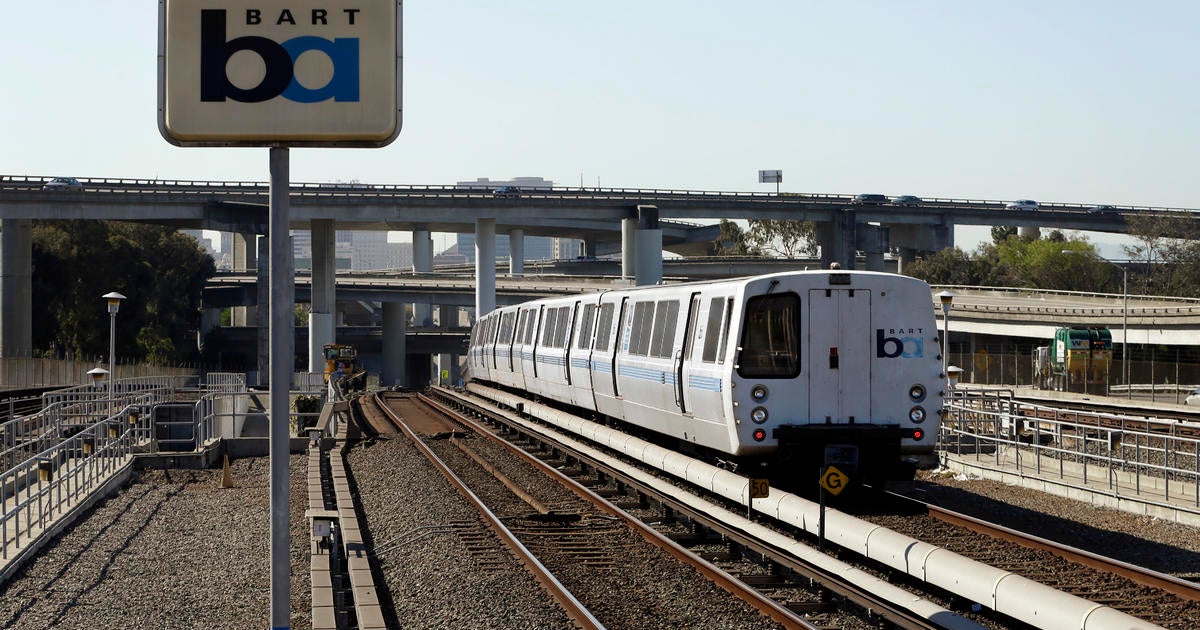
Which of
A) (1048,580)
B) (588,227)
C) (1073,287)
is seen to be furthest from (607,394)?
(588,227)

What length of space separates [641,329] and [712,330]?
14.5 feet

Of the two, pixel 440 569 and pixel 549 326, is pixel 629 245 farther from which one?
pixel 440 569

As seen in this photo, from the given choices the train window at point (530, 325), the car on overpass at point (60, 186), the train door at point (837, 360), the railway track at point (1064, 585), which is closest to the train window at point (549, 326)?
the train window at point (530, 325)

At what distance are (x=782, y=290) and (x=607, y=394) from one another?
8.61 m

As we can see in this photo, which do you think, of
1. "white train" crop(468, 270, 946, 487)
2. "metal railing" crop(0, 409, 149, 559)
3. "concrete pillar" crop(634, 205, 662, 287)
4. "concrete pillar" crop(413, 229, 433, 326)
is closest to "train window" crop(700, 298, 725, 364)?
"white train" crop(468, 270, 946, 487)

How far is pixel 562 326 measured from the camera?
1151 inches

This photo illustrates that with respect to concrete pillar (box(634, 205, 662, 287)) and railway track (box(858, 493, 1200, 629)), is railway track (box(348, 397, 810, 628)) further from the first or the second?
concrete pillar (box(634, 205, 662, 287))

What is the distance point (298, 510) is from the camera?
20.1 metres

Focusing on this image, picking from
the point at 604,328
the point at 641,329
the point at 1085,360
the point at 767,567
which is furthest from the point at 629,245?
the point at 767,567

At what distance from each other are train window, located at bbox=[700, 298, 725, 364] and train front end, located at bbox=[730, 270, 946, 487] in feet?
2.76

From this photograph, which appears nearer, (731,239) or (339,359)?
(339,359)

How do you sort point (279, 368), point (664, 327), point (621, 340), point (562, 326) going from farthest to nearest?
1. point (562, 326)
2. point (621, 340)
3. point (664, 327)
4. point (279, 368)

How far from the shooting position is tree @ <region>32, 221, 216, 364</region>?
293ft

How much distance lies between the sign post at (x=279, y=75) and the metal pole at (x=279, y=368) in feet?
0.03
